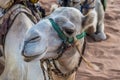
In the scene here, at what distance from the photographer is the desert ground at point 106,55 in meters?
3.97

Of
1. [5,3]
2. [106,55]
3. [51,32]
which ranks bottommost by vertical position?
[106,55]

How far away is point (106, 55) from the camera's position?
451 cm

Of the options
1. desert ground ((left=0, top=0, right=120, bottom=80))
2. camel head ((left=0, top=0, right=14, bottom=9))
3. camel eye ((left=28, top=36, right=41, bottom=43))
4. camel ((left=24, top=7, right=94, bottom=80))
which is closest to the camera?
camel eye ((left=28, top=36, right=41, bottom=43))

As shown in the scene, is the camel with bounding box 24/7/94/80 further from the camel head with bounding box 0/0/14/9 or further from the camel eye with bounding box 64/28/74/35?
the camel head with bounding box 0/0/14/9

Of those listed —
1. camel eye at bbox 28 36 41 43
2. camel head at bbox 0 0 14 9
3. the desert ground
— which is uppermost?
camel eye at bbox 28 36 41 43

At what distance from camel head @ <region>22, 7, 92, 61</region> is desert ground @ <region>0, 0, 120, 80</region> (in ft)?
5.36

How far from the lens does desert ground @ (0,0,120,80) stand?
397cm

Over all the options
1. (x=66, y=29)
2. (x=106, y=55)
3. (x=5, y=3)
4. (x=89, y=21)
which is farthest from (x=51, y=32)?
(x=106, y=55)

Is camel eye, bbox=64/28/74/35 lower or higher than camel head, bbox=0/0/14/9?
higher

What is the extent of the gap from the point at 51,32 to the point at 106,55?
2518 millimetres

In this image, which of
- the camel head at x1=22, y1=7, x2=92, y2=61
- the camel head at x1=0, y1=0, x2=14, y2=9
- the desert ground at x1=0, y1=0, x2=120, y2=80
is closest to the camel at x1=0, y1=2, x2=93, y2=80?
the camel head at x1=22, y1=7, x2=92, y2=61

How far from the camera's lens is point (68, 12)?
84.4 inches

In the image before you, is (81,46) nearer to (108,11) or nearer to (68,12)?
(68,12)

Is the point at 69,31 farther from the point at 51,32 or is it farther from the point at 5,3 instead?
the point at 5,3
